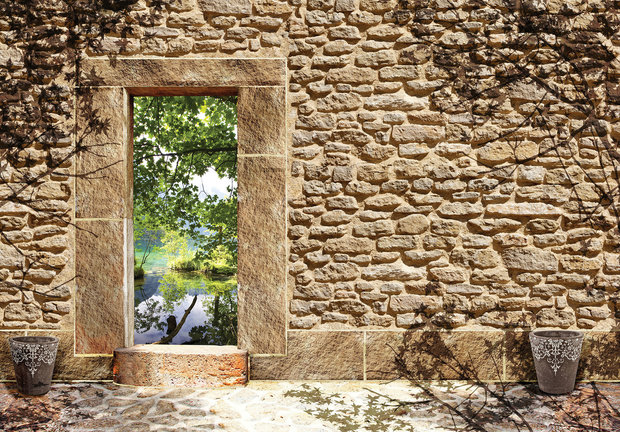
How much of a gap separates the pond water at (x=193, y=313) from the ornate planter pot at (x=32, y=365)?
2.69 m

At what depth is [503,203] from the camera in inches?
138

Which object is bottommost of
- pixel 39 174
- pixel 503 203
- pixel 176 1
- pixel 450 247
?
pixel 450 247

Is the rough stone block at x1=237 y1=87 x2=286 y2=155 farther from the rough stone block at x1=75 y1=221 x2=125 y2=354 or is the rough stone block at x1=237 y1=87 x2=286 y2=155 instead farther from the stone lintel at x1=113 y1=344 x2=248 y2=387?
the stone lintel at x1=113 y1=344 x2=248 y2=387

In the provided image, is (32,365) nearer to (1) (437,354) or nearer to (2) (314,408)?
(2) (314,408)

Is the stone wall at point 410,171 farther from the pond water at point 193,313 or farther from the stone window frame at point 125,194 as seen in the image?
the pond water at point 193,313

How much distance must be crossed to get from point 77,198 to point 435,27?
124 inches

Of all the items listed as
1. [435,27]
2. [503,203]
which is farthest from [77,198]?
[503,203]

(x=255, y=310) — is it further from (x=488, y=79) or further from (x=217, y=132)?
(x=217, y=132)

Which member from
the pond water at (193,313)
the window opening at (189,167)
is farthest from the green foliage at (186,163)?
the pond water at (193,313)

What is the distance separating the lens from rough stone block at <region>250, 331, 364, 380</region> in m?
3.48

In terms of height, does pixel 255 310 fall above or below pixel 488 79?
below

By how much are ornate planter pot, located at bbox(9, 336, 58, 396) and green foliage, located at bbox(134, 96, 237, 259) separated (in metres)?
2.80

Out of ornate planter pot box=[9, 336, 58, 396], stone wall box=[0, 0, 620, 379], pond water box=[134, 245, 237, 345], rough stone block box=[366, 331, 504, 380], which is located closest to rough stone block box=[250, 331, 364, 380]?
stone wall box=[0, 0, 620, 379]

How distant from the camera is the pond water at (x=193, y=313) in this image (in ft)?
21.7
